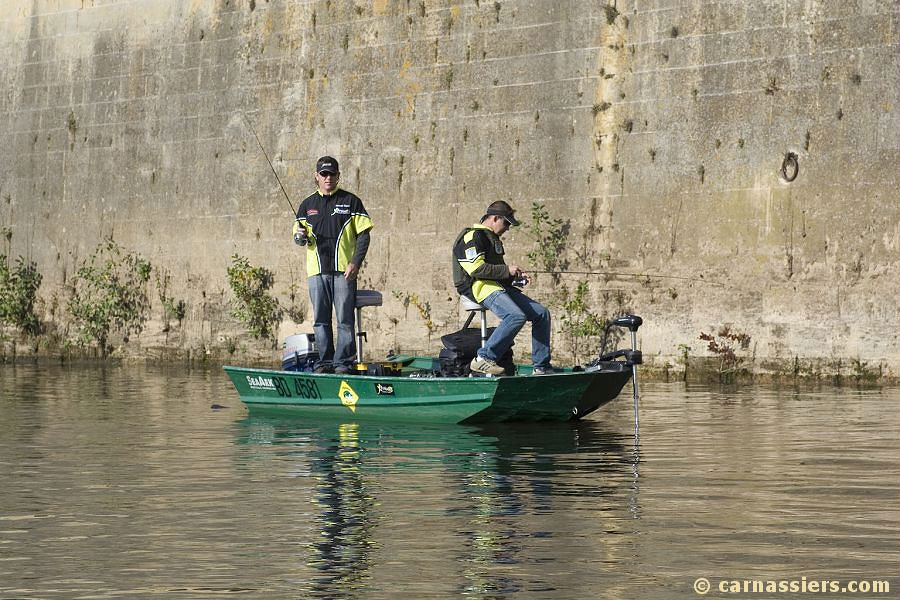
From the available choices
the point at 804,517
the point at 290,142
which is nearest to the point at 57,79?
the point at 290,142

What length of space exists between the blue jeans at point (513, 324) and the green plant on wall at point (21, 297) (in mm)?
12788

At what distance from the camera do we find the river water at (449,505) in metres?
6.60

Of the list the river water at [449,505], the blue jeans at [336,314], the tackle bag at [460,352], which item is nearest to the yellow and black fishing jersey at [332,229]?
the blue jeans at [336,314]

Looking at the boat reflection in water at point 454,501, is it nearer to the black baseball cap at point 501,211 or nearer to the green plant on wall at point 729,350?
the black baseball cap at point 501,211

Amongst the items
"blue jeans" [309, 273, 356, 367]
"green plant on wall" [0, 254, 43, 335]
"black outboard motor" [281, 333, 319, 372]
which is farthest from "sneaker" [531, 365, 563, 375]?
"green plant on wall" [0, 254, 43, 335]

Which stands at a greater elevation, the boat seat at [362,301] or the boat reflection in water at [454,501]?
the boat seat at [362,301]

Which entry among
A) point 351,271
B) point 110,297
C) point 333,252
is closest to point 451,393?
point 351,271

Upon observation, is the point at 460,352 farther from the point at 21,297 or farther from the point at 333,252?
the point at 21,297

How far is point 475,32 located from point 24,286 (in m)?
8.65

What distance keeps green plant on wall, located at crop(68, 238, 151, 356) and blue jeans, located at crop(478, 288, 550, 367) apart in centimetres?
1102

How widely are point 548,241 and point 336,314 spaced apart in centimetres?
569

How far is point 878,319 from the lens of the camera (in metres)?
16.8

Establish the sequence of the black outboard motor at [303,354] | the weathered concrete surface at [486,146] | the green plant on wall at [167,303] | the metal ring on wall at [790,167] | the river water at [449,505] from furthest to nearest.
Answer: the green plant on wall at [167,303]
the metal ring on wall at [790,167]
the weathered concrete surface at [486,146]
the black outboard motor at [303,354]
the river water at [449,505]

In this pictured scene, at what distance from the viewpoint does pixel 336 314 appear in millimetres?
13922
